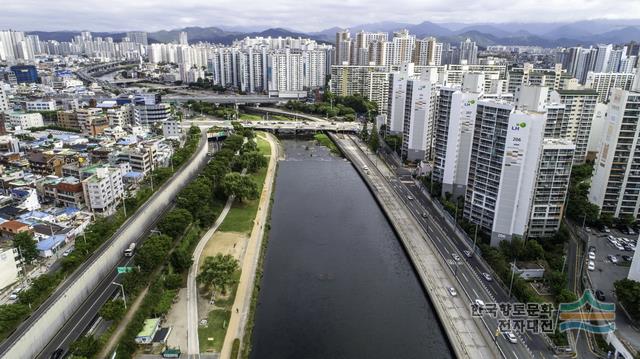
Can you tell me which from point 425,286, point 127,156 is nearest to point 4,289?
point 127,156

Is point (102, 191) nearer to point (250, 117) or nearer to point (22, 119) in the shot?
point (22, 119)

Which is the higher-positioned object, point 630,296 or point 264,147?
point 630,296

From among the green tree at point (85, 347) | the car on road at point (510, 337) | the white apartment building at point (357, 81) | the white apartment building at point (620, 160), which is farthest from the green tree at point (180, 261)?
the white apartment building at point (357, 81)

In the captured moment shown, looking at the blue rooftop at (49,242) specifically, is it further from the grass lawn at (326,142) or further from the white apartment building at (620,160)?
the white apartment building at (620,160)

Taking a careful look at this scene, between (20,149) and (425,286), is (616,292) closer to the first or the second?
(425,286)

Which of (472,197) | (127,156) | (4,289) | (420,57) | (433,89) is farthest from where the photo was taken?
(420,57)

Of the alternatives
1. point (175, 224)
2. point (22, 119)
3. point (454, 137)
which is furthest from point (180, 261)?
point (22, 119)

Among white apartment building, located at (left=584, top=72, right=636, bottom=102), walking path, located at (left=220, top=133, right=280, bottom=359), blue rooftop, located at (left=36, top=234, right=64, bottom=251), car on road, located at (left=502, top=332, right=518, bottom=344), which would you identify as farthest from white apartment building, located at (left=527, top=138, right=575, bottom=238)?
white apartment building, located at (left=584, top=72, right=636, bottom=102)

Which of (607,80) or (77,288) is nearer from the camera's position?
(77,288)
